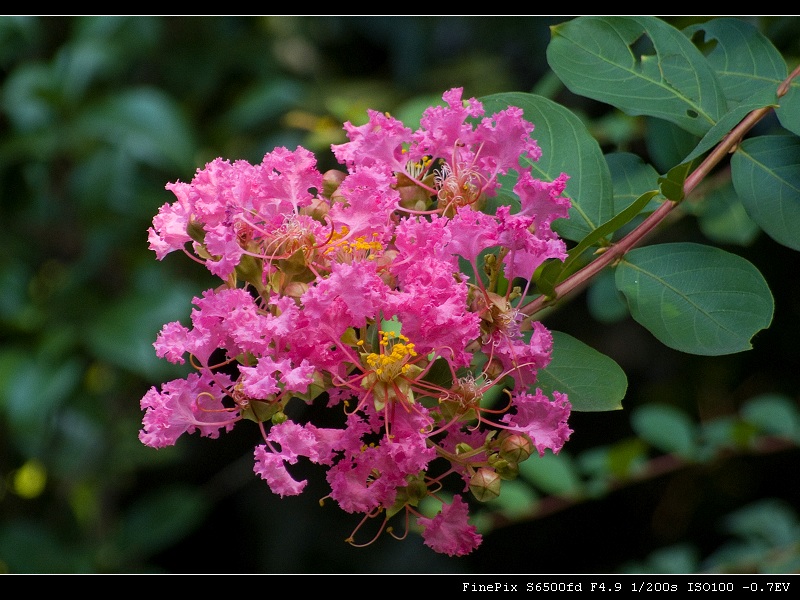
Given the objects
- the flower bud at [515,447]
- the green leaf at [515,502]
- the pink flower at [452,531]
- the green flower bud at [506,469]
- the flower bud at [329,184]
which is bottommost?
the green leaf at [515,502]

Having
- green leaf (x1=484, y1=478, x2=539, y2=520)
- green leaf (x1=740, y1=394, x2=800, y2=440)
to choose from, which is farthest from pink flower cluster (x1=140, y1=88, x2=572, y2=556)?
green leaf (x1=740, y1=394, x2=800, y2=440)

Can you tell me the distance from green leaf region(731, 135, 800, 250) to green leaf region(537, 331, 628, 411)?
0.24 metres

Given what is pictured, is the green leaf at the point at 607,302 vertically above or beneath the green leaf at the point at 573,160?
beneath

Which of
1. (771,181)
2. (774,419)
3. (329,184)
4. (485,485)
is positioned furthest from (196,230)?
(774,419)

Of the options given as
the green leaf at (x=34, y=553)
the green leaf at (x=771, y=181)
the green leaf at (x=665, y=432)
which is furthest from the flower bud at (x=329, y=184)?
the green leaf at (x=34, y=553)

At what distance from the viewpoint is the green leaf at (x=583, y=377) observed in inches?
32.2

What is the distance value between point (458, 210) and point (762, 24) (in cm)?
77

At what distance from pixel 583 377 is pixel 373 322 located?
0.23 m

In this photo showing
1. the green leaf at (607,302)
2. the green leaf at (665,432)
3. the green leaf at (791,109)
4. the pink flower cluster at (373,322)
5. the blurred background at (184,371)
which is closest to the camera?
the pink flower cluster at (373,322)

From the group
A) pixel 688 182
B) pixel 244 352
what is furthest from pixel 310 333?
pixel 688 182

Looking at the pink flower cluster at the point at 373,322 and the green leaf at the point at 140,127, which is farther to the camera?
the green leaf at the point at 140,127

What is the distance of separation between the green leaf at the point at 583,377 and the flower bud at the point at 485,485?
11 centimetres

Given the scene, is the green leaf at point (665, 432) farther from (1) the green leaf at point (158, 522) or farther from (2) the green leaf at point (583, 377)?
(1) the green leaf at point (158, 522)

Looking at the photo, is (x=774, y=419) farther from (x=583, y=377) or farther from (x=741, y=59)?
(x=583, y=377)
